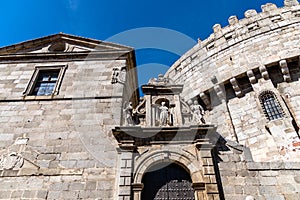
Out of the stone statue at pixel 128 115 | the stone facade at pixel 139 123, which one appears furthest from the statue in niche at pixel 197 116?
the stone statue at pixel 128 115

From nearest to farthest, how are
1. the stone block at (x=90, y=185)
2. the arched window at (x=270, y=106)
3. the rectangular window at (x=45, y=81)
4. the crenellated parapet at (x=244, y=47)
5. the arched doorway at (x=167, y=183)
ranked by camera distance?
the arched doorway at (x=167, y=183)
the stone block at (x=90, y=185)
the rectangular window at (x=45, y=81)
the arched window at (x=270, y=106)
the crenellated parapet at (x=244, y=47)

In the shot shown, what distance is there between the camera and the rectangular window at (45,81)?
827cm

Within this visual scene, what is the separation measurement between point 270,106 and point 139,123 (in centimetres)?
664

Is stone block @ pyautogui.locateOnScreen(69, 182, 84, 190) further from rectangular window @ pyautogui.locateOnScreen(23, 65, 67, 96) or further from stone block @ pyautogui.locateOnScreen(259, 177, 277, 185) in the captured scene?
stone block @ pyautogui.locateOnScreen(259, 177, 277, 185)

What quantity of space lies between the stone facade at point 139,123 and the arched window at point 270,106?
4 cm

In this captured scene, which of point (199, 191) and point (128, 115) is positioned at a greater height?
point (128, 115)

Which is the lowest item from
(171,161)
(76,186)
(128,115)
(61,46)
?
(76,186)

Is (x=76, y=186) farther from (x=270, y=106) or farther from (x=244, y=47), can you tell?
(x=244, y=47)

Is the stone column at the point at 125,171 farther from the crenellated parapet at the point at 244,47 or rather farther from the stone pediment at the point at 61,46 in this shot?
the crenellated parapet at the point at 244,47

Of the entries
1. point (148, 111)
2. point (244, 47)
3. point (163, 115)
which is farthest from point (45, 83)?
point (244, 47)

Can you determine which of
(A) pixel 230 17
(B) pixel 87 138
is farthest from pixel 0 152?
(A) pixel 230 17

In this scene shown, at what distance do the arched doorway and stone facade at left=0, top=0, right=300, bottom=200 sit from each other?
1.5 inches

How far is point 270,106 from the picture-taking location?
1012cm

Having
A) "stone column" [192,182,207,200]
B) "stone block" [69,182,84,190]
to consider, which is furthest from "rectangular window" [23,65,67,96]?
"stone column" [192,182,207,200]
